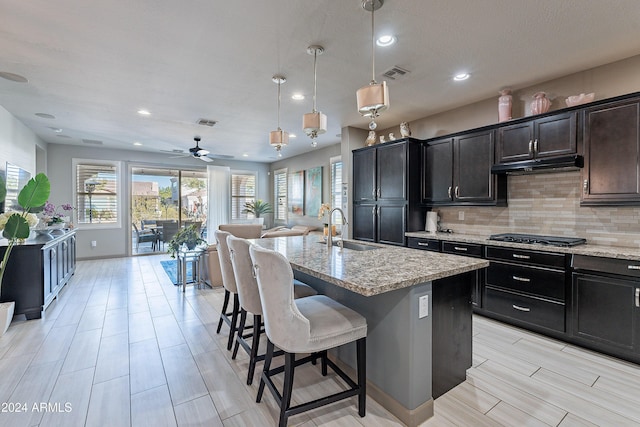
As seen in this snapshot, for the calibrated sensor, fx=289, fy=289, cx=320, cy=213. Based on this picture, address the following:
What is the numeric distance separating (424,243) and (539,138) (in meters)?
1.73

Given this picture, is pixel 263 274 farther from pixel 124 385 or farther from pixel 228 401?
pixel 124 385

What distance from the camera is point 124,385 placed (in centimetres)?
211

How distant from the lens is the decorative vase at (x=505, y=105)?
3.39m

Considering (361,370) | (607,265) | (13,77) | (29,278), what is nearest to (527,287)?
(607,265)

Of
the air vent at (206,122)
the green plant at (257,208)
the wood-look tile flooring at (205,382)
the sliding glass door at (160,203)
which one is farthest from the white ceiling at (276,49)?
the green plant at (257,208)

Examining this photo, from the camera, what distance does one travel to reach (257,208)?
8789mm

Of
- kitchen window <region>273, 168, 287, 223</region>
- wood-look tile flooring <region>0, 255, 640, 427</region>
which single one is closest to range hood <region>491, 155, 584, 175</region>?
wood-look tile flooring <region>0, 255, 640, 427</region>

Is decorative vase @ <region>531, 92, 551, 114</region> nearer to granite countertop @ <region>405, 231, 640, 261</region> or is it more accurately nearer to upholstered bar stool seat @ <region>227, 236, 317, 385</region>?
granite countertop @ <region>405, 231, 640, 261</region>

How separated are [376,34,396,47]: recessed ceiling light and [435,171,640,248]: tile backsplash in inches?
92.4

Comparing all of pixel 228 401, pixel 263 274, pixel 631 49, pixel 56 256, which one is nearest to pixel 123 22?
pixel 263 274

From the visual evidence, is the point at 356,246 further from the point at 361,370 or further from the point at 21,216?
the point at 21,216

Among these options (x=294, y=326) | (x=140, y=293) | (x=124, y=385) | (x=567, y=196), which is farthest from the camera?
(x=140, y=293)

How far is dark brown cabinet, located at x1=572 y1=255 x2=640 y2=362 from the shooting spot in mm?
2344

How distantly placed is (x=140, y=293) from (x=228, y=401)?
3182 mm
